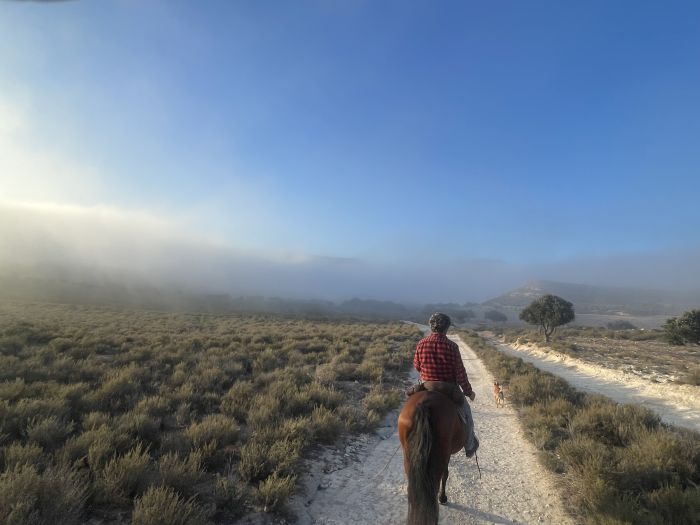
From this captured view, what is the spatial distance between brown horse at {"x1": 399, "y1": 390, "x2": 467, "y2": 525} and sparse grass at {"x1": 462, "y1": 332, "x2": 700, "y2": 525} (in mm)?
2256

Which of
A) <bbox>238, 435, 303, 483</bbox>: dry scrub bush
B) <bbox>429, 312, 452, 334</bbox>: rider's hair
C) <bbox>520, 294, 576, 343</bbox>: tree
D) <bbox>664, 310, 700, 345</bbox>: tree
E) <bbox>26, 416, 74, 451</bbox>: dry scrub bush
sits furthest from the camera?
<bbox>520, 294, 576, 343</bbox>: tree

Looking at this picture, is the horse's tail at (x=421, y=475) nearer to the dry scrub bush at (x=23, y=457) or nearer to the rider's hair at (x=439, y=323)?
the rider's hair at (x=439, y=323)

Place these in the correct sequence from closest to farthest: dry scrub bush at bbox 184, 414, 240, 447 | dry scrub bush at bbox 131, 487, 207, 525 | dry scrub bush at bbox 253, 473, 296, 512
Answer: dry scrub bush at bbox 131, 487, 207, 525
dry scrub bush at bbox 253, 473, 296, 512
dry scrub bush at bbox 184, 414, 240, 447

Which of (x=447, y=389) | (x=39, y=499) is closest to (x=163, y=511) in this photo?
(x=39, y=499)

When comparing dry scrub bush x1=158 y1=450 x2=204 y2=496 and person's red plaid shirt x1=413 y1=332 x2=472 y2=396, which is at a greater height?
person's red plaid shirt x1=413 y1=332 x2=472 y2=396

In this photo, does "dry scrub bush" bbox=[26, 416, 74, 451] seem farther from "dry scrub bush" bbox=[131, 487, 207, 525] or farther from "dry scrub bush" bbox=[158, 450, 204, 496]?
"dry scrub bush" bbox=[131, 487, 207, 525]

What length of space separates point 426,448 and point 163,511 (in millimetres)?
3265

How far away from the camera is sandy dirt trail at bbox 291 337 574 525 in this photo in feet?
17.2

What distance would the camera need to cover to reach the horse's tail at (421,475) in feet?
14.1

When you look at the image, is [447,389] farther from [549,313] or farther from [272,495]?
[549,313]

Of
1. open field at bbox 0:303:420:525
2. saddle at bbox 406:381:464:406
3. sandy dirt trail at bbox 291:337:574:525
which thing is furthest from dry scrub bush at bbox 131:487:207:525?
saddle at bbox 406:381:464:406

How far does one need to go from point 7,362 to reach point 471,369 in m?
20.2

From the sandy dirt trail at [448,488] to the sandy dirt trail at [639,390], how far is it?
25.2 ft

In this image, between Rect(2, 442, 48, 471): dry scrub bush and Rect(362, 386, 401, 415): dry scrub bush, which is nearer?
Rect(2, 442, 48, 471): dry scrub bush
